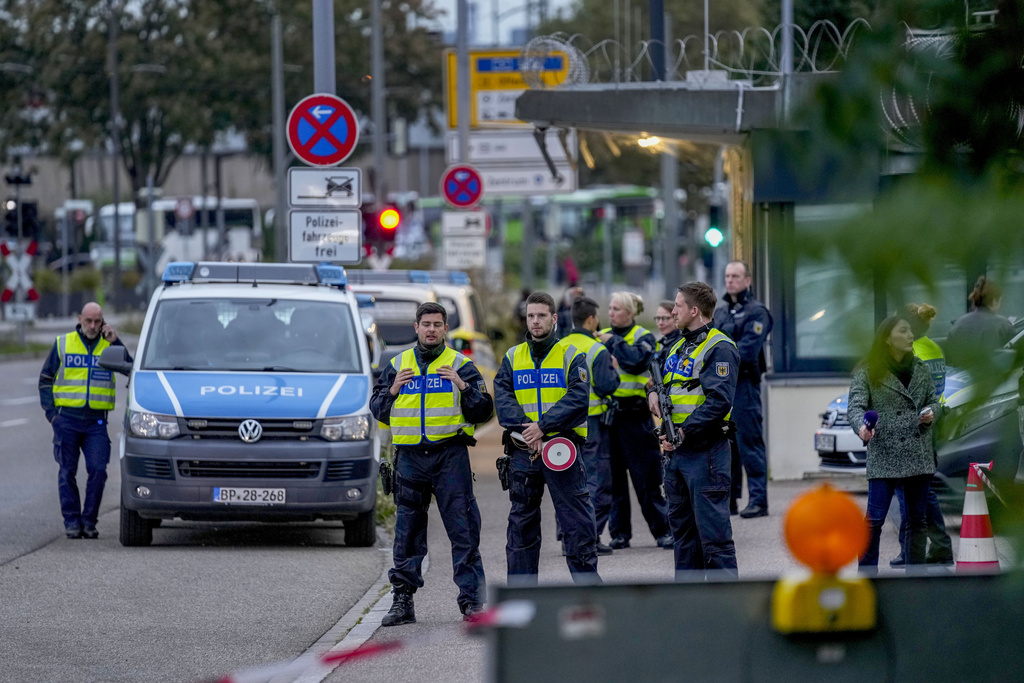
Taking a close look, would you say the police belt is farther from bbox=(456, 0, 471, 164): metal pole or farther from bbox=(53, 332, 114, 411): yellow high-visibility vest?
bbox=(456, 0, 471, 164): metal pole

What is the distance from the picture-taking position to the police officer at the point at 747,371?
11.4 meters

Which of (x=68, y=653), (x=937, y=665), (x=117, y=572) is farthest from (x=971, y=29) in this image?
(x=117, y=572)

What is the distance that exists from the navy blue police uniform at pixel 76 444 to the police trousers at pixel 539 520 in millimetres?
4452

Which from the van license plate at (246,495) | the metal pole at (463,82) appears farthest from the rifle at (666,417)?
the metal pole at (463,82)

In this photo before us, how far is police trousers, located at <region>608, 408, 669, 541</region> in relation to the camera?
35.0 feet

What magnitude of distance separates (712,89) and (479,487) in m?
4.33

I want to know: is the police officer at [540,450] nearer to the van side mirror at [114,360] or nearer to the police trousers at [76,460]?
the van side mirror at [114,360]

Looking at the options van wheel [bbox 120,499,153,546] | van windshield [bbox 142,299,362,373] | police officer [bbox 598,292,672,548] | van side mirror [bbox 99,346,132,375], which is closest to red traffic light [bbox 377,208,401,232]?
van windshield [bbox 142,299,362,373]

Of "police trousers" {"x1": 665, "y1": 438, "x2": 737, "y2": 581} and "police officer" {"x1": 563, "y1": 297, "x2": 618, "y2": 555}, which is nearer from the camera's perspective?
"police trousers" {"x1": 665, "y1": 438, "x2": 737, "y2": 581}

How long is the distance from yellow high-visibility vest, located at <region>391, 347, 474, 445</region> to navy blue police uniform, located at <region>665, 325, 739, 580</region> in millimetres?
1158

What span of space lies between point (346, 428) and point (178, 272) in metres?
2.14

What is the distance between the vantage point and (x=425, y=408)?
308 inches

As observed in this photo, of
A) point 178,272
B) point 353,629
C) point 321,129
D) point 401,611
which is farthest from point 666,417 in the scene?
point 321,129

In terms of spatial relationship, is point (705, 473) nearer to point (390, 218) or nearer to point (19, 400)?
point (390, 218)
